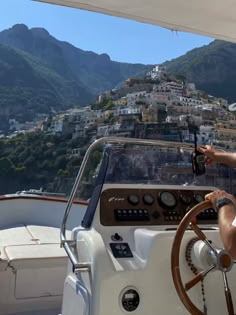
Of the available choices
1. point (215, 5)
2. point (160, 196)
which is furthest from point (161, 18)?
point (160, 196)

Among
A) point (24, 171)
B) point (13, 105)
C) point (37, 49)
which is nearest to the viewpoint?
point (24, 171)

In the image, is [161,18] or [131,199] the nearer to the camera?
[131,199]

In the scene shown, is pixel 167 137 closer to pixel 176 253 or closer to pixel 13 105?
pixel 176 253

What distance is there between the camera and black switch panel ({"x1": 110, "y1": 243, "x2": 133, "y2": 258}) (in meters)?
1.75

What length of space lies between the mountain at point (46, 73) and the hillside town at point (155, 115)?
515mm

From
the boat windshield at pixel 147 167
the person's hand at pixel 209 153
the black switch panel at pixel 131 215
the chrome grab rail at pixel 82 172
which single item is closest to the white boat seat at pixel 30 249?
the boat windshield at pixel 147 167

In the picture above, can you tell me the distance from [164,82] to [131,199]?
51.4 inches

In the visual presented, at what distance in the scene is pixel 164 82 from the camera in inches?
118

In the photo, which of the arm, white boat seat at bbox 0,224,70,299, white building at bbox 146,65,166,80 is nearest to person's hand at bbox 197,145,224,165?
the arm

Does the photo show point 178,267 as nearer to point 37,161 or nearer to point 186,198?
point 186,198

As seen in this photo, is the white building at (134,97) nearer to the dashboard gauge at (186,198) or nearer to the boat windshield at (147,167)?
the boat windshield at (147,167)

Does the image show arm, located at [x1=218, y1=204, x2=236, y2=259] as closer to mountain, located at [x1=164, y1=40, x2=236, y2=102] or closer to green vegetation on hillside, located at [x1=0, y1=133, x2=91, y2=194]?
green vegetation on hillside, located at [x1=0, y1=133, x2=91, y2=194]

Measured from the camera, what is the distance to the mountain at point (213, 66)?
12.8ft

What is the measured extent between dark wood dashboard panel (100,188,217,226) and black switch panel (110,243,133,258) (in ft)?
0.33
